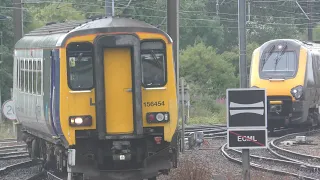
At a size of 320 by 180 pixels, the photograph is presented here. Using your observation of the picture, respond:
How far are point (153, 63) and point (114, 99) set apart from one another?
3.18ft

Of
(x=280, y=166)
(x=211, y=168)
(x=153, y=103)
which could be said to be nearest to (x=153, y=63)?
(x=153, y=103)

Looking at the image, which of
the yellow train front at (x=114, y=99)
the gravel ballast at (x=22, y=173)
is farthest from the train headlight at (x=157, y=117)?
the gravel ballast at (x=22, y=173)

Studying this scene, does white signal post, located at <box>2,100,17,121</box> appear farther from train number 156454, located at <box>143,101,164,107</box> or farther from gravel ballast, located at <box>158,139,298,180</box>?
train number 156454, located at <box>143,101,164,107</box>

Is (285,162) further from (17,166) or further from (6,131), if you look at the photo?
(6,131)

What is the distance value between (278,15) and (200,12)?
9409mm

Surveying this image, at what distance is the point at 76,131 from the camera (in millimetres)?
12172

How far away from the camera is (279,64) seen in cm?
2473

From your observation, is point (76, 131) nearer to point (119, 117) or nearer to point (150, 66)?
point (119, 117)

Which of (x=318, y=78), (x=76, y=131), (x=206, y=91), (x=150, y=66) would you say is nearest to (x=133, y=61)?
(x=150, y=66)

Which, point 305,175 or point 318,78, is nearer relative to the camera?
point 305,175

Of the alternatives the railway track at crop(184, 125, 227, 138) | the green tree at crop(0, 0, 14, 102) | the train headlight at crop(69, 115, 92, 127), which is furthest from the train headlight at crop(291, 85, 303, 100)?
the green tree at crop(0, 0, 14, 102)

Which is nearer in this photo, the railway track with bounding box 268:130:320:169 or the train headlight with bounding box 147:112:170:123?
the train headlight with bounding box 147:112:170:123

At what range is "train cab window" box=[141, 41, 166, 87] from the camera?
1236 centimetres

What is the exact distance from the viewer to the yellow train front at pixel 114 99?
12047mm
